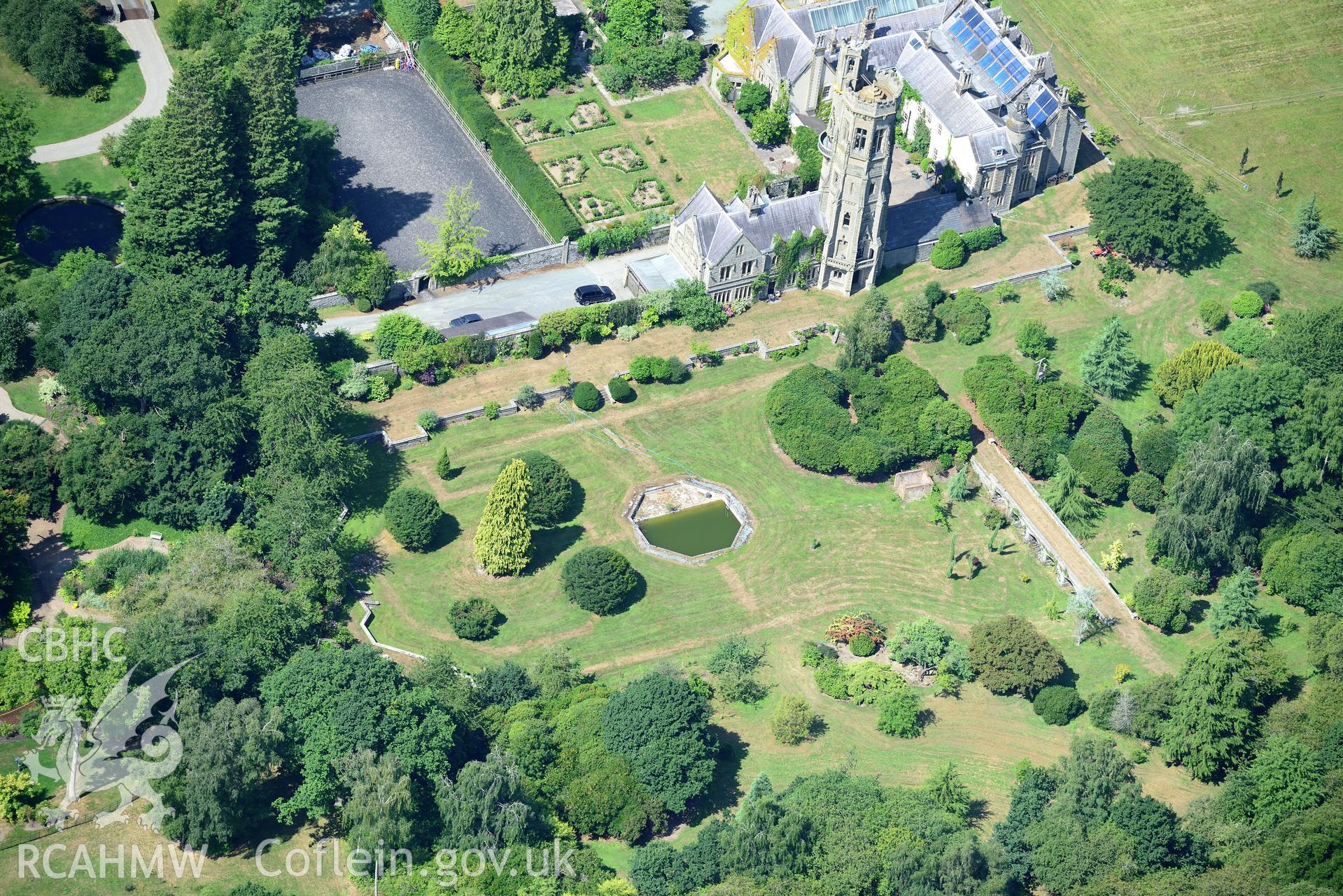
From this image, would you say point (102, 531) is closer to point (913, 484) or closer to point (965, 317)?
point (913, 484)

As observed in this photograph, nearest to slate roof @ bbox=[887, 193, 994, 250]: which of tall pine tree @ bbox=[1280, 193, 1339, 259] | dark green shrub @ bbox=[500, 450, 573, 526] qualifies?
tall pine tree @ bbox=[1280, 193, 1339, 259]

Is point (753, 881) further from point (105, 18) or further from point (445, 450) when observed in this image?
→ point (105, 18)

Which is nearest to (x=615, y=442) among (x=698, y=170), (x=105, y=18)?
(x=698, y=170)

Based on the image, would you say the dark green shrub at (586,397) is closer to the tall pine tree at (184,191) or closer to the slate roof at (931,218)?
the tall pine tree at (184,191)

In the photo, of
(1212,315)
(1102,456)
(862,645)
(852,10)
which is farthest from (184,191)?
(1212,315)

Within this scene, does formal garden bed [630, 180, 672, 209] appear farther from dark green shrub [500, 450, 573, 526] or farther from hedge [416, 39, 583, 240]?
dark green shrub [500, 450, 573, 526]

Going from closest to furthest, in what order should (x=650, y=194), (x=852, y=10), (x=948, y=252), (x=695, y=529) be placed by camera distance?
1. (x=695, y=529)
2. (x=948, y=252)
3. (x=650, y=194)
4. (x=852, y=10)

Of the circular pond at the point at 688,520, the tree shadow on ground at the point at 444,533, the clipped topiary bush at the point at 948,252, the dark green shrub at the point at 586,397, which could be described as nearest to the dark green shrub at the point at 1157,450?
the clipped topiary bush at the point at 948,252

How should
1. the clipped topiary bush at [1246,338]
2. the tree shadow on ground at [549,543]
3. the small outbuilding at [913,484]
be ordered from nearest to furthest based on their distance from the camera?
1. the tree shadow on ground at [549,543]
2. the small outbuilding at [913,484]
3. the clipped topiary bush at [1246,338]
